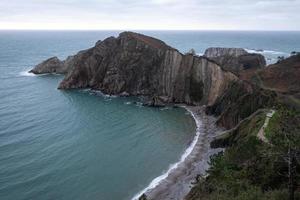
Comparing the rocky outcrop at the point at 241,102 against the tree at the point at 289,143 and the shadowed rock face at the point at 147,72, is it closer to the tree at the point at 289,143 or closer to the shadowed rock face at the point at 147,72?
the shadowed rock face at the point at 147,72

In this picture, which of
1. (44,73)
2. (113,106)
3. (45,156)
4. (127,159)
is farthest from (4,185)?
(44,73)

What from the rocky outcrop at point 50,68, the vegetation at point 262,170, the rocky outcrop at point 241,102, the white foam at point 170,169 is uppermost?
the vegetation at point 262,170

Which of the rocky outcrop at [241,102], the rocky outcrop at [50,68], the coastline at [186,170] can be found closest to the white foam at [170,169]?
the coastline at [186,170]

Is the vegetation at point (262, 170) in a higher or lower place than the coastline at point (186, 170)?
higher

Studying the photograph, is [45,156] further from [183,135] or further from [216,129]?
[216,129]

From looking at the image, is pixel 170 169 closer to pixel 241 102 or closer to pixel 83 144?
pixel 83 144

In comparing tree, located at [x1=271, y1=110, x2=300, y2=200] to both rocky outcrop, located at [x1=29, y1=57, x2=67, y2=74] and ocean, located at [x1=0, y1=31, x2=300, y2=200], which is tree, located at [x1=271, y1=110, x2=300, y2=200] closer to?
ocean, located at [x1=0, y1=31, x2=300, y2=200]
